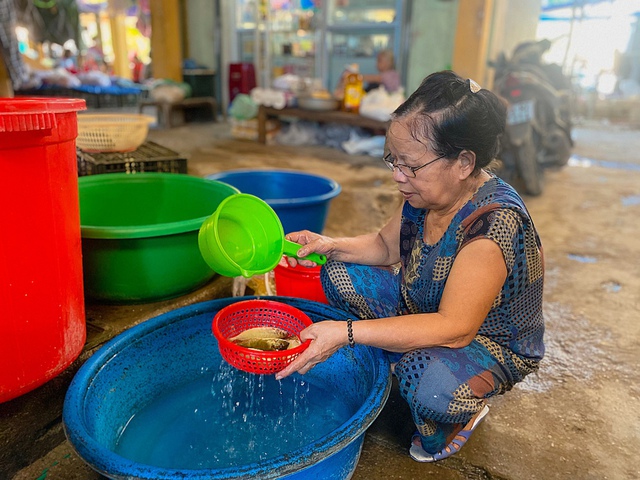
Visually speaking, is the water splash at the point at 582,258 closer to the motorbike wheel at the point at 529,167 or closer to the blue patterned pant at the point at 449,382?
the motorbike wheel at the point at 529,167

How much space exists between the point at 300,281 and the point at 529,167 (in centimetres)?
325

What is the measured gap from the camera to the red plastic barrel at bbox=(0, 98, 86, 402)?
1.10m

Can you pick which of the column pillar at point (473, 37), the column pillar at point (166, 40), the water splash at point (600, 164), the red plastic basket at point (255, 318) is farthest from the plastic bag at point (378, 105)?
the column pillar at point (166, 40)

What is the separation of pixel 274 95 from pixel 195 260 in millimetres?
4931

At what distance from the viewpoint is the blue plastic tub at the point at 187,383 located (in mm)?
904

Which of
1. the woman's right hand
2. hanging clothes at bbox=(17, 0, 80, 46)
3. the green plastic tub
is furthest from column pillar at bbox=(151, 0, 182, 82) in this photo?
the woman's right hand

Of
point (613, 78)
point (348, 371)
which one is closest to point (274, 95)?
point (348, 371)

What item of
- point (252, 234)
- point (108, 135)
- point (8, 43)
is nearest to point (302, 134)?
point (8, 43)

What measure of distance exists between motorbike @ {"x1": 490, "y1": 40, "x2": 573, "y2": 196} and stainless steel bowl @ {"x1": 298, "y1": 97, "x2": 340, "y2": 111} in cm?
190

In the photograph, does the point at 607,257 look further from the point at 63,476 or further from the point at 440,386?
the point at 63,476

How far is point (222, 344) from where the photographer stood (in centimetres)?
130

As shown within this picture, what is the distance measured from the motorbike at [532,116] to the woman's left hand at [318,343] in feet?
11.8

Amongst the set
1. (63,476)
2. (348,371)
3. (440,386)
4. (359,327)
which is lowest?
(63,476)

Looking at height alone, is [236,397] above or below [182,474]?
below
